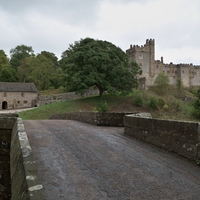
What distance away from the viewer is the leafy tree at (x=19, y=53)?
3423 inches

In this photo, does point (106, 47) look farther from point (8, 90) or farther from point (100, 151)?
point (100, 151)

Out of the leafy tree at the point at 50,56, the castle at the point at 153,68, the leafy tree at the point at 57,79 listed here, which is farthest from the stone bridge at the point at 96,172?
the leafy tree at the point at 50,56

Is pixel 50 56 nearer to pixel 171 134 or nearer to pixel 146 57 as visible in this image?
pixel 146 57

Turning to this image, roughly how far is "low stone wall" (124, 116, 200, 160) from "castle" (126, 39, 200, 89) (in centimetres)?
5686

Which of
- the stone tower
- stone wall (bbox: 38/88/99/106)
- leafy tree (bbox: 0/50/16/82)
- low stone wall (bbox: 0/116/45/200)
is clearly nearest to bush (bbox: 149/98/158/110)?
stone wall (bbox: 38/88/99/106)

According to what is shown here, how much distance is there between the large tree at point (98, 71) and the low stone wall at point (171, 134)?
3192 centimetres

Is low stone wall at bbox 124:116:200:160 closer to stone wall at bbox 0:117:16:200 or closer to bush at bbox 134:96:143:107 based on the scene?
stone wall at bbox 0:117:16:200

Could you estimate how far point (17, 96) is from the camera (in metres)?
58.1

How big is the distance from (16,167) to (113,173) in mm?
2093

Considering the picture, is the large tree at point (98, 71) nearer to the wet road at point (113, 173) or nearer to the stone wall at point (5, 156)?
the stone wall at point (5, 156)

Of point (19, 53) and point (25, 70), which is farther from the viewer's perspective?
point (19, 53)

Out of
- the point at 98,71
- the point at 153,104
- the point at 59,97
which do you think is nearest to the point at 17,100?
the point at 59,97

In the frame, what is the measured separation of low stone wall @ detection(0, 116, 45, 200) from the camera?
3292mm

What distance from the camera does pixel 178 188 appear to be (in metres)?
4.46
